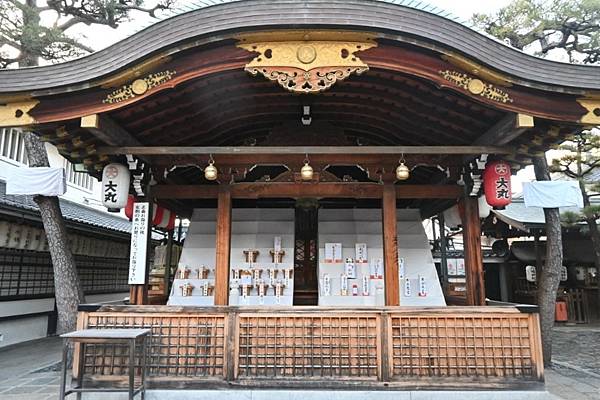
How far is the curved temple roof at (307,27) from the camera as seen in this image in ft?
14.7

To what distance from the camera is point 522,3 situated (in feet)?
29.2

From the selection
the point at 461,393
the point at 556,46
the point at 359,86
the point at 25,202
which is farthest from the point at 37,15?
the point at 556,46

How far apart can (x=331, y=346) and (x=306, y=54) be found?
364 centimetres

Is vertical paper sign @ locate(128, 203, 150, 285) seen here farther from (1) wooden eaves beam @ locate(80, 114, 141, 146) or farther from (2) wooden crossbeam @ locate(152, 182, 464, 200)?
(1) wooden eaves beam @ locate(80, 114, 141, 146)

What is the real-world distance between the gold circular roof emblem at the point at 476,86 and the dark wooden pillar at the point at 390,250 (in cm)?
202

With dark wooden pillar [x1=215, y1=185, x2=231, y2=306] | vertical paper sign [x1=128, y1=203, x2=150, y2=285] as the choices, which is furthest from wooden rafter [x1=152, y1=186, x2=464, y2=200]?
vertical paper sign [x1=128, y1=203, x2=150, y2=285]

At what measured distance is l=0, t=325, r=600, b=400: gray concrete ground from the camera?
19.0 ft

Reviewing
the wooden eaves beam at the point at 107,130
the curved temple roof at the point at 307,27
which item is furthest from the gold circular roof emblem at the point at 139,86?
the wooden eaves beam at the point at 107,130

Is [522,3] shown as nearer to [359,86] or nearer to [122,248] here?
[359,86]

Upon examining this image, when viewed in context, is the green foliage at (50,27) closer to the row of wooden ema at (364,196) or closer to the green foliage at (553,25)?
the row of wooden ema at (364,196)

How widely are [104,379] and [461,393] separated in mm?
4531

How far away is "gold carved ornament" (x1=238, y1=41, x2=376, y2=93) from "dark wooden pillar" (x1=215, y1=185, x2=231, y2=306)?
240cm

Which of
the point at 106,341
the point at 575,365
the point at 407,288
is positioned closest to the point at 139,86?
the point at 106,341

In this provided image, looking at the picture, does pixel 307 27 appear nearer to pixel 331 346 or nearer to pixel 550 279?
pixel 331 346
